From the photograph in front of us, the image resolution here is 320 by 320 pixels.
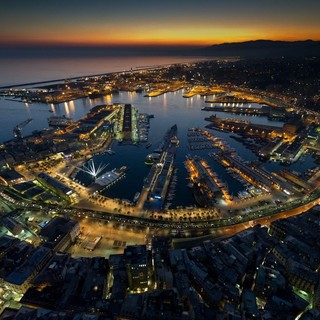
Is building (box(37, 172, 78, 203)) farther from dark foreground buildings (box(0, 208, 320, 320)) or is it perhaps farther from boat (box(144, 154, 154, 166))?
boat (box(144, 154, 154, 166))

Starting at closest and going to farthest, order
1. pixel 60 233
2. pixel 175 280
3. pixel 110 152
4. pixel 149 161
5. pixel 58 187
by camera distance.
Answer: pixel 175 280 → pixel 60 233 → pixel 58 187 → pixel 149 161 → pixel 110 152

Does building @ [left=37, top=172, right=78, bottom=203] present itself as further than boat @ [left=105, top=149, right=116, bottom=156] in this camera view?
No

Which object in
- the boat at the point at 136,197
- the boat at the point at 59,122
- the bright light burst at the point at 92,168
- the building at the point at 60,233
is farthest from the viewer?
the boat at the point at 59,122

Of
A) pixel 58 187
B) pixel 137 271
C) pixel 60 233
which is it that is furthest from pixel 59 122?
pixel 137 271

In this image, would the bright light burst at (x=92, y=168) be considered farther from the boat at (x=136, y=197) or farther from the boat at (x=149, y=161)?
A: the boat at (x=136, y=197)

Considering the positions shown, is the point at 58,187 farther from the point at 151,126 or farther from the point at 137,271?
the point at 151,126

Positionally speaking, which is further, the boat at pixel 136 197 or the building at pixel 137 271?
the boat at pixel 136 197

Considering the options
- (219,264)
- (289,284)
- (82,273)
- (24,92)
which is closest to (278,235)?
(289,284)

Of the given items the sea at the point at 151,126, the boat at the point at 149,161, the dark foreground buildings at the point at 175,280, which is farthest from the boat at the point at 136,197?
the boat at the point at 149,161

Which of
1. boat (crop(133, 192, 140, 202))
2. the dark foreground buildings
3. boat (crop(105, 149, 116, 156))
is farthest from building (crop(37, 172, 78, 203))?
boat (crop(105, 149, 116, 156))
